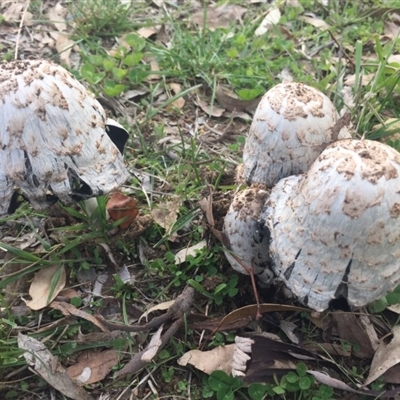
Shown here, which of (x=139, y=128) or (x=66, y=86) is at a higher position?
(x=66, y=86)

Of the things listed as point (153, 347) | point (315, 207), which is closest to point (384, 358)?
point (315, 207)

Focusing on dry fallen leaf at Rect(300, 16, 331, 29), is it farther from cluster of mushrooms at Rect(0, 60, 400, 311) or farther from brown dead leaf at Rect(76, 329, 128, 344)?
brown dead leaf at Rect(76, 329, 128, 344)

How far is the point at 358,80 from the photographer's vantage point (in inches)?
128

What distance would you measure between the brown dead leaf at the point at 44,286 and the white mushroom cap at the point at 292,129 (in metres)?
1.10

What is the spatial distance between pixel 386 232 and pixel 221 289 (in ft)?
2.73

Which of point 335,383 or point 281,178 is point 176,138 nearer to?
point 281,178

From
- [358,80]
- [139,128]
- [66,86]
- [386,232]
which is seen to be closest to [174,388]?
[386,232]

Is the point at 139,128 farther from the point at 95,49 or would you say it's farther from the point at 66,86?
the point at 66,86

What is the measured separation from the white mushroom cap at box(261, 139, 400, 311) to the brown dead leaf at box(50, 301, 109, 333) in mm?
831

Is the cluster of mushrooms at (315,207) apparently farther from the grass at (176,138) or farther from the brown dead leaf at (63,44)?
the brown dead leaf at (63,44)

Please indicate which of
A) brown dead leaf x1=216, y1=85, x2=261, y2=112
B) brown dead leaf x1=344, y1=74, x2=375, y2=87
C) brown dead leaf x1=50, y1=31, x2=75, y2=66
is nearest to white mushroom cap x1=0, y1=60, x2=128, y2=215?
brown dead leaf x1=216, y1=85, x2=261, y2=112

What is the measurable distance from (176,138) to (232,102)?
463 millimetres

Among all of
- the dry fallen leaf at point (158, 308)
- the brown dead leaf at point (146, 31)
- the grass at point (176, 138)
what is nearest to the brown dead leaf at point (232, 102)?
the grass at point (176, 138)

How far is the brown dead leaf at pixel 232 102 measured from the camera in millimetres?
3340
